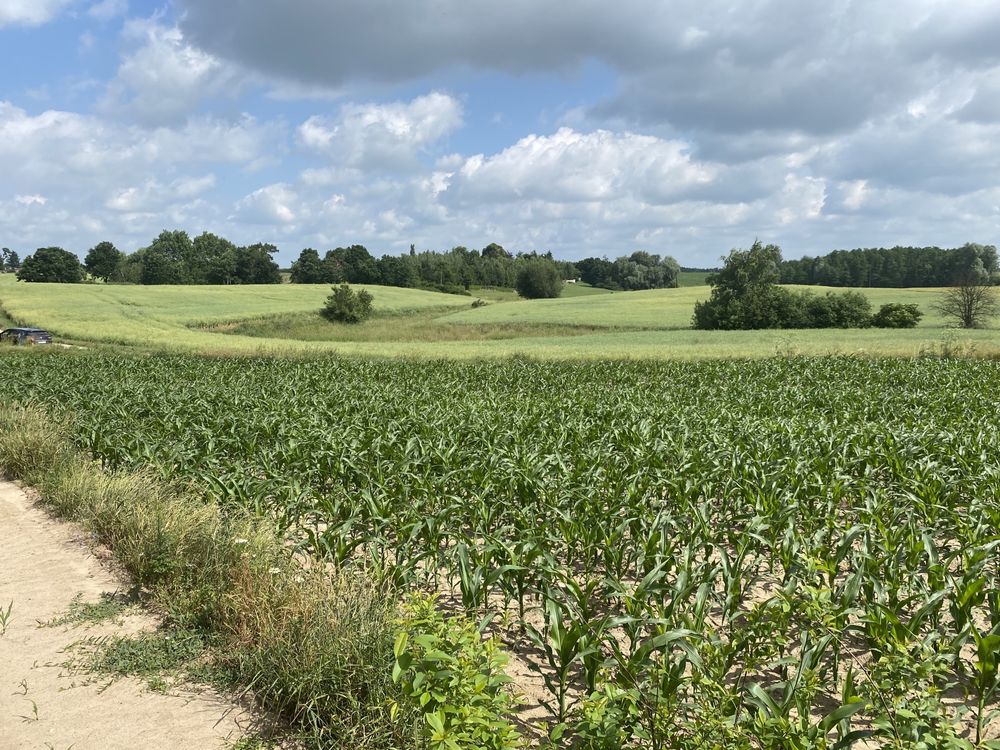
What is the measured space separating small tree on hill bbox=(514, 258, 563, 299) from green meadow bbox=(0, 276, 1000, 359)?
1509 centimetres

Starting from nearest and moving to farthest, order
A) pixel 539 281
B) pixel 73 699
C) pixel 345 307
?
pixel 73 699 < pixel 345 307 < pixel 539 281

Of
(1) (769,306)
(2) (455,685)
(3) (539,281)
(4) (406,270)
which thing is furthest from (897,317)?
(4) (406,270)

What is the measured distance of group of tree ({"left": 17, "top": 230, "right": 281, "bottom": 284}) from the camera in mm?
106650

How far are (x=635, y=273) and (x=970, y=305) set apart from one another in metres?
73.1

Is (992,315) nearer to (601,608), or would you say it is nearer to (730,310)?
(730,310)

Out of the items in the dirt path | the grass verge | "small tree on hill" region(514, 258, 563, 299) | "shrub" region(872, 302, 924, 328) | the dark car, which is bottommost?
the dirt path

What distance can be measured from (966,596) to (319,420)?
9101mm

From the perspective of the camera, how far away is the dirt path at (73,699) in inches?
156

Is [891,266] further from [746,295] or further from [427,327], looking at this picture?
[427,327]

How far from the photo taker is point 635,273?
4838 inches

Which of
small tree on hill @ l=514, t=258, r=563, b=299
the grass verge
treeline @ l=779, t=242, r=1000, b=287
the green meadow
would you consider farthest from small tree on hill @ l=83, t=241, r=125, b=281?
the grass verge

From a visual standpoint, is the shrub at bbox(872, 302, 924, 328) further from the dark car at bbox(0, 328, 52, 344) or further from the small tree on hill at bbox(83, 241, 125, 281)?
the small tree on hill at bbox(83, 241, 125, 281)

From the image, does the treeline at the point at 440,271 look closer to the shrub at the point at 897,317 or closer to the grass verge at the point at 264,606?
the shrub at the point at 897,317

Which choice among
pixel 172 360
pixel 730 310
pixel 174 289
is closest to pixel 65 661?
pixel 172 360
